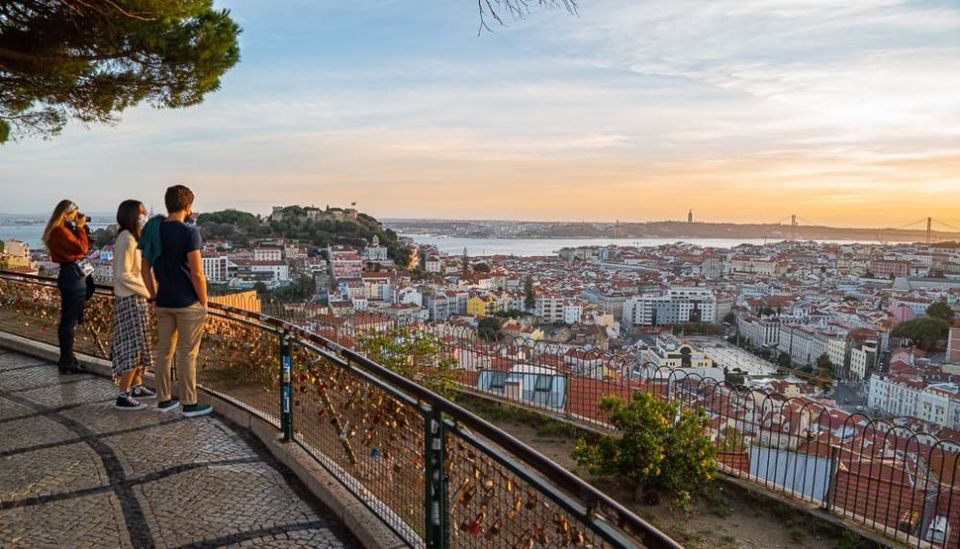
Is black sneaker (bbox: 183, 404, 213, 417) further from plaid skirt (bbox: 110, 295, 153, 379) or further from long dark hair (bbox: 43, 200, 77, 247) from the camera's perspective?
long dark hair (bbox: 43, 200, 77, 247)

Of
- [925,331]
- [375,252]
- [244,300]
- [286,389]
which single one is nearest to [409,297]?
[925,331]

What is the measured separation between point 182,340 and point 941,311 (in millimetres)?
29265

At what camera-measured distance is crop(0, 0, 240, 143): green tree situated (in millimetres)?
8000

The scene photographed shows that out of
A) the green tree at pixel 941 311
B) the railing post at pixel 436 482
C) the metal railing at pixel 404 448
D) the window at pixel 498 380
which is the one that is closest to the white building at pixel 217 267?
the window at pixel 498 380

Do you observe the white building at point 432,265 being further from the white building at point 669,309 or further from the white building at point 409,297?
the white building at point 669,309

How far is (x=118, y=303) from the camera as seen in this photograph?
5.32 meters

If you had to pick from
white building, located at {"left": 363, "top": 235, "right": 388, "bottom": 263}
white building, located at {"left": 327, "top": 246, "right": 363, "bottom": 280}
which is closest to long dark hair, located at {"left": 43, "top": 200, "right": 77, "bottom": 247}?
white building, located at {"left": 327, "top": 246, "right": 363, "bottom": 280}

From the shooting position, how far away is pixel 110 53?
857 centimetres

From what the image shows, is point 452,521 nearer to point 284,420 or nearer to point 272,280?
point 284,420

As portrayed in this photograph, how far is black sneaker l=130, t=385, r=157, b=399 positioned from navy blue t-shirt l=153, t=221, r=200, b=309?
4.36ft

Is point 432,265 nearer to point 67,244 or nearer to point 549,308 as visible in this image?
point 549,308

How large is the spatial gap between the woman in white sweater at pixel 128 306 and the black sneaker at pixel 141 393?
0.67 feet

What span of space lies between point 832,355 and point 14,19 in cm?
2422

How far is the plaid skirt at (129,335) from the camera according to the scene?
17.2ft
